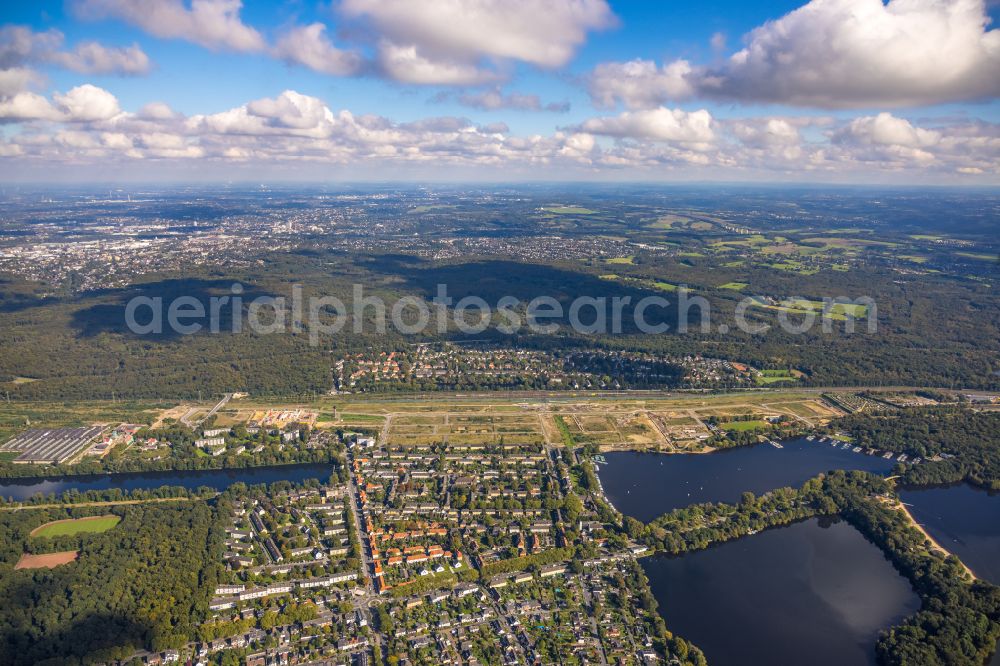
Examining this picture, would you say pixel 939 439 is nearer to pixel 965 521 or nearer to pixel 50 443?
pixel 965 521

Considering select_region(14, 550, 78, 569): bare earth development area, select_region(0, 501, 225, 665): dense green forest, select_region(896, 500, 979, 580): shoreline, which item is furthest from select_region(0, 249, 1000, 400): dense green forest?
select_region(14, 550, 78, 569): bare earth development area

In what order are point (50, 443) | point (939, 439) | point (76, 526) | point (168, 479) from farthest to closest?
point (939, 439) < point (50, 443) < point (168, 479) < point (76, 526)

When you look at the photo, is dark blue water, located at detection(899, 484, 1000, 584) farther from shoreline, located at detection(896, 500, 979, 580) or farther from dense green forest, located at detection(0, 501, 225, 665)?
dense green forest, located at detection(0, 501, 225, 665)

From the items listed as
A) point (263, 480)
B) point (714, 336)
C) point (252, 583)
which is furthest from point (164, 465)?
point (714, 336)

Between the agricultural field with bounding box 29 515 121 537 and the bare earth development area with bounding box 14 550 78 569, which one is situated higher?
the agricultural field with bounding box 29 515 121 537

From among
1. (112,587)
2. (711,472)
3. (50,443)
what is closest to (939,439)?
(711,472)
